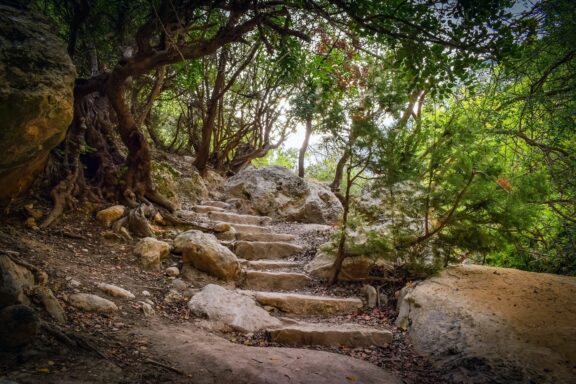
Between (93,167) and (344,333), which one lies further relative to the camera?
(93,167)

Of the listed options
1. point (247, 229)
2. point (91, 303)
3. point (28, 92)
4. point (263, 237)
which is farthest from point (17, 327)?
point (247, 229)

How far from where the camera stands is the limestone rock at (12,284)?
6.91ft

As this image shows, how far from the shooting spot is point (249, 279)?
4.79m

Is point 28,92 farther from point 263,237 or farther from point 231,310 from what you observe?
point 263,237

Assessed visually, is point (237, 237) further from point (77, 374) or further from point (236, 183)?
point (77, 374)

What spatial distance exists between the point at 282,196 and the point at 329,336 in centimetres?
567

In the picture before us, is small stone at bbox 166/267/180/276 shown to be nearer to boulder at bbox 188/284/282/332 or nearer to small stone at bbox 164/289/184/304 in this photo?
small stone at bbox 164/289/184/304

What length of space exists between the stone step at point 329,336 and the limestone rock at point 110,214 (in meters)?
2.97

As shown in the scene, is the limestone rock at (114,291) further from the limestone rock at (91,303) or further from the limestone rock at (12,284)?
the limestone rock at (12,284)

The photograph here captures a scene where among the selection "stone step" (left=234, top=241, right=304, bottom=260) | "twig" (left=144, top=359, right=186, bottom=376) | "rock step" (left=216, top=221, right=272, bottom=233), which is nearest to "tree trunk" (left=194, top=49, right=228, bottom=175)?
"rock step" (left=216, top=221, right=272, bottom=233)

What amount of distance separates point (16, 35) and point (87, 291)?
110 inches

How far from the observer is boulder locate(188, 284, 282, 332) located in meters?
3.52

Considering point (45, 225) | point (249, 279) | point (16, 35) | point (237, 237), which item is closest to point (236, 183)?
point (237, 237)

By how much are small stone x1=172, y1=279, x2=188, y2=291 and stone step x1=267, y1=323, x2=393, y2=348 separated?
1.30 m
